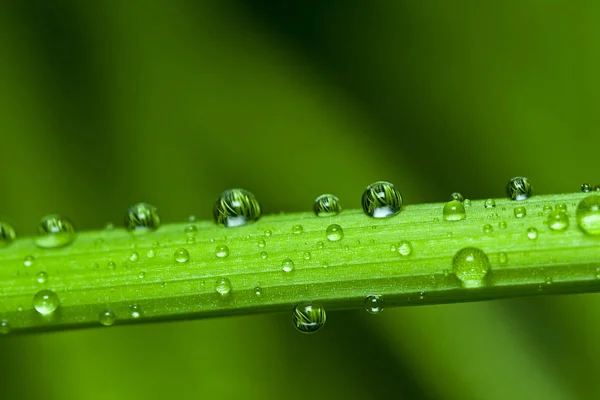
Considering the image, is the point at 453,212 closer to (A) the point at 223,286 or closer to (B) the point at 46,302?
(A) the point at 223,286

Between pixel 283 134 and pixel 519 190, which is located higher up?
pixel 283 134

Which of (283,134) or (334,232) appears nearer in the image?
(334,232)

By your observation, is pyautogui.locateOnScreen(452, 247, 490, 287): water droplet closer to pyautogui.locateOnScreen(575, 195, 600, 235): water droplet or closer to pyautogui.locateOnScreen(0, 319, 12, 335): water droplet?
pyautogui.locateOnScreen(575, 195, 600, 235): water droplet

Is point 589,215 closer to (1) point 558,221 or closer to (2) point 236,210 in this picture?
(1) point 558,221

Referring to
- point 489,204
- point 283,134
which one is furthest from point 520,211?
point 283,134

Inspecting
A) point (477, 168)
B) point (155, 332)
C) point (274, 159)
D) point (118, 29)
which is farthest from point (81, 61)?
point (477, 168)

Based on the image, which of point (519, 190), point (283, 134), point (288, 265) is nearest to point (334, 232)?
point (288, 265)
